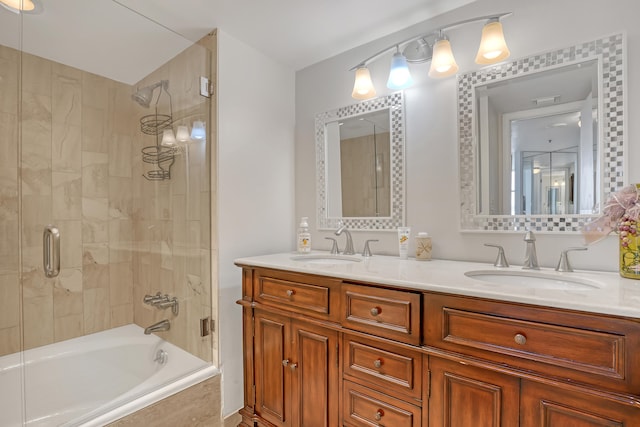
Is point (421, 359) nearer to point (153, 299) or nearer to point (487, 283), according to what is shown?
point (487, 283)

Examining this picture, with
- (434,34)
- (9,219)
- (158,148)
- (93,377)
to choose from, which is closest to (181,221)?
(158,148)

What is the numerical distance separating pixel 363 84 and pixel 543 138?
0.95m

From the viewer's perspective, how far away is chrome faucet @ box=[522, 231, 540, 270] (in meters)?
1.31

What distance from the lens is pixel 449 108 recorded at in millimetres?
1602

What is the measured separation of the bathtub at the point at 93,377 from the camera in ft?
4.74

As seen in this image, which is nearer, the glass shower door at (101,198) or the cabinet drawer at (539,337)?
the cabinet drawer at (539,337)

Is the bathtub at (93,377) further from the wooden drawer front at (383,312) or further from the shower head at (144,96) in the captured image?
the shower head at (144,96)

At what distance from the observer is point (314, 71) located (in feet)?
7.12

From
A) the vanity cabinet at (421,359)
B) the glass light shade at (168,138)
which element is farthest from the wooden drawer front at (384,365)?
the glass light shade at (168,138)

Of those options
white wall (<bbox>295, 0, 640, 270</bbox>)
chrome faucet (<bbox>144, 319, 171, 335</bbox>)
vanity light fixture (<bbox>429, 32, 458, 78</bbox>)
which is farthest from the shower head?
vanity light fixture (<bbox>429, 32, 458, 78</bbox>)

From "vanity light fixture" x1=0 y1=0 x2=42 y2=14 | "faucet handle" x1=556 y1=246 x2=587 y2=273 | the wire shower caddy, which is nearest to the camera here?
"faucet handle" x1=556 y1=246 x2=587 y2=273

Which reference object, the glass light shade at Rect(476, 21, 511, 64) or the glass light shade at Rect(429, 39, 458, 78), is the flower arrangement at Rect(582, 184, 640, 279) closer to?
the glass light shade at Rect(476, 21, 511, 64)

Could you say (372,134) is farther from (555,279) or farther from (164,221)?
(164,221)

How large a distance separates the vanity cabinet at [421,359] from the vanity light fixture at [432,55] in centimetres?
110
